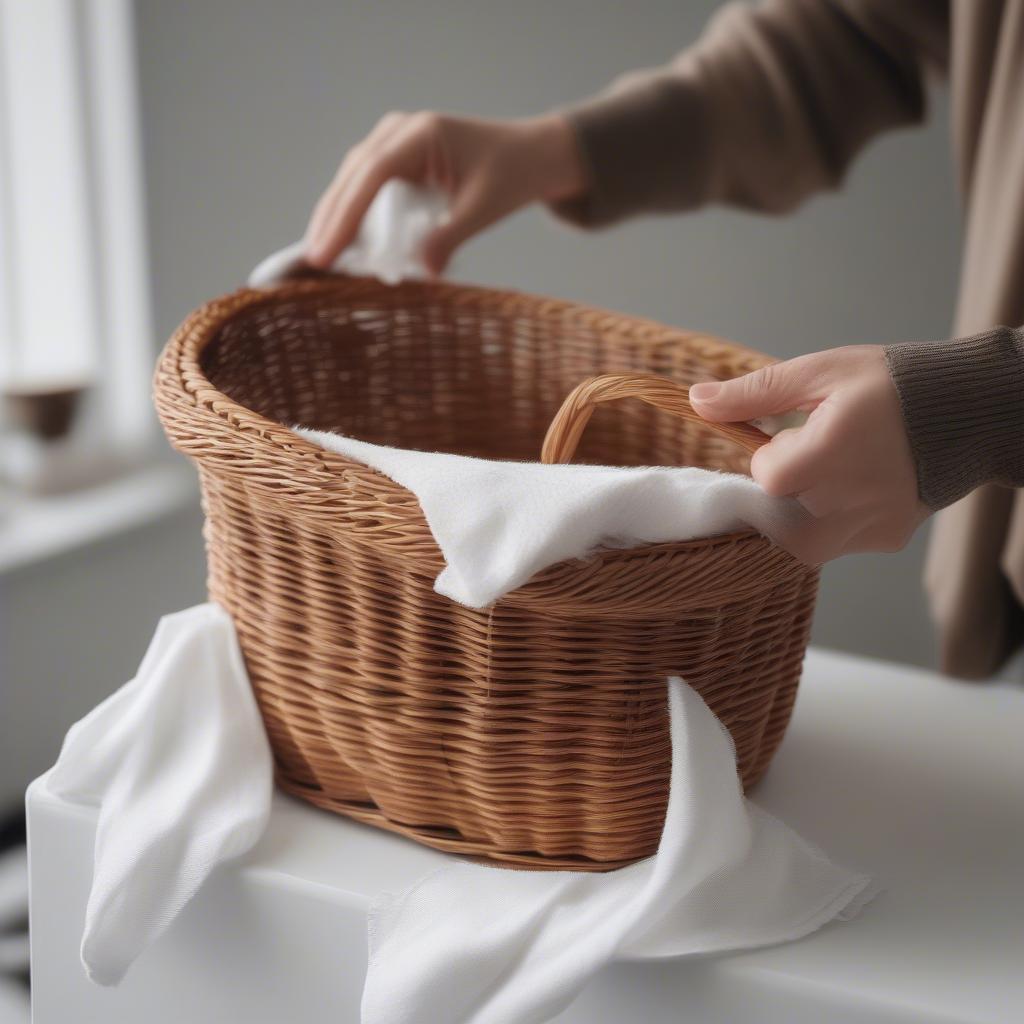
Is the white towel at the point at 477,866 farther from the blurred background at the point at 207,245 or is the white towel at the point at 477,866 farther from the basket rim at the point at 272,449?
the blurred background at the point at 207,245

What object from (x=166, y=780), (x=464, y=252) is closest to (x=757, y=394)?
(x=166, y=780)

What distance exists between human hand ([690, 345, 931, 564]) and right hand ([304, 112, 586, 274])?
387mm

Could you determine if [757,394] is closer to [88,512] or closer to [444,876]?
[444,876]

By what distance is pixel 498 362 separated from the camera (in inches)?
32.4

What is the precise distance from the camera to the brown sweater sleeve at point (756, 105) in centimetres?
90

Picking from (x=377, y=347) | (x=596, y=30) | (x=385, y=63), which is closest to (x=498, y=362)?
(x=377, y=347)

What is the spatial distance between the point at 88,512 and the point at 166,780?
1.00m

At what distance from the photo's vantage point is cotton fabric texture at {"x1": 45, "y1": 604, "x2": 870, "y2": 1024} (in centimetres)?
48

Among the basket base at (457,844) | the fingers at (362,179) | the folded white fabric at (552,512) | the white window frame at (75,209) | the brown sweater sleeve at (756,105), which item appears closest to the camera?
the folded white fabric at (552,512)

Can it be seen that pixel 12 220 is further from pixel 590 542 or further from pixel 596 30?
pixel 590 542

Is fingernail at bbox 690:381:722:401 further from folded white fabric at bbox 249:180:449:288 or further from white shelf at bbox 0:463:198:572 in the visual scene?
white shelf at bbox 0:463:198:572

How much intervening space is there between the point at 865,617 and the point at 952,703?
0.66 m

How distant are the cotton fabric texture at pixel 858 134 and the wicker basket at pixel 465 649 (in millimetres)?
295

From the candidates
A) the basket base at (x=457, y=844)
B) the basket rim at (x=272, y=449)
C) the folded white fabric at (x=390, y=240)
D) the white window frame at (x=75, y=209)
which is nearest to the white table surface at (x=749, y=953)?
the basket base at (x=457, y=844)
